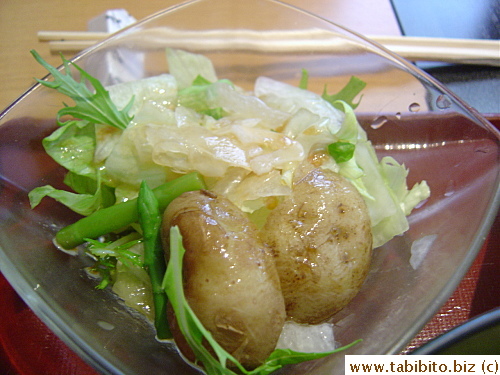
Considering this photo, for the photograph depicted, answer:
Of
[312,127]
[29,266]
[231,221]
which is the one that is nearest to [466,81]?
[312,127]

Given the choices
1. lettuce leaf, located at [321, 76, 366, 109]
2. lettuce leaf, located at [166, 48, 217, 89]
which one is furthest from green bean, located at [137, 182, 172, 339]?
lettuce leaf, located at [321, 76, 366, 109]

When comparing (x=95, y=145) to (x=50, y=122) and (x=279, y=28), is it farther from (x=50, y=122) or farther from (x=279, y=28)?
(x=279, y=28)

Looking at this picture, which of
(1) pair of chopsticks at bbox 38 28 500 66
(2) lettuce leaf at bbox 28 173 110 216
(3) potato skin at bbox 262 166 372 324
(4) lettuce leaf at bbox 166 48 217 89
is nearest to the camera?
(3) potato skin at bbox 262 166 372 324

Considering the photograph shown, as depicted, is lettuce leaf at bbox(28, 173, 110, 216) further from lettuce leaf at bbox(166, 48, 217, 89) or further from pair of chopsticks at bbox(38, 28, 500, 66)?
pair of chopsticks at bbox(38, 28, 500, 66)

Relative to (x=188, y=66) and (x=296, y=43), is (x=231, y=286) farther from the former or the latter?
(x=296, y=43)

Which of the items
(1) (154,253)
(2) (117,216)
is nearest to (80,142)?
(2) (117,216)

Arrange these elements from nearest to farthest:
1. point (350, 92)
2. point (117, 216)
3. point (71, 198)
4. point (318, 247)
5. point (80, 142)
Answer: point (318, 247)
point (117, 216)
point (71, 198)
point (80, 142)
point (350, 92)
